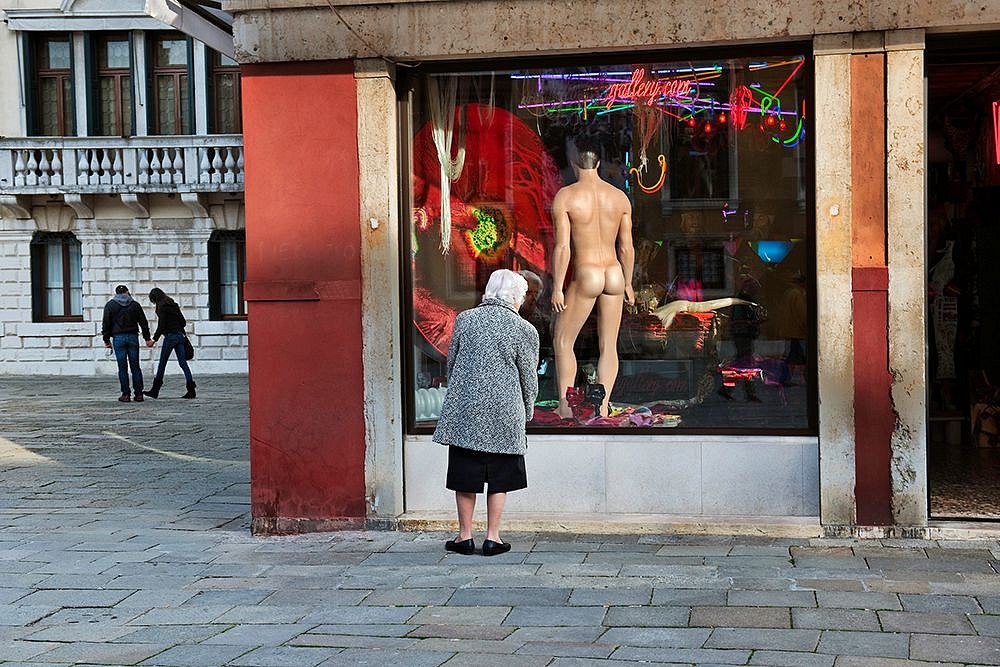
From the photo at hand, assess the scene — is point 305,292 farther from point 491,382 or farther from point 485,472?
point 485,472

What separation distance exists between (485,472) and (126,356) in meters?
14.7

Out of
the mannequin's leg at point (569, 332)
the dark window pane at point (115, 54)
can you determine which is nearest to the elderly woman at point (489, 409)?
the mannequin's leg at point (569, 332)

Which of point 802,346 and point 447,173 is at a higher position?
point 447,173

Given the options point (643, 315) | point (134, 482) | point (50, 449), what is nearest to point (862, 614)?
point (643, 315)

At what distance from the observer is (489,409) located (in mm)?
7738

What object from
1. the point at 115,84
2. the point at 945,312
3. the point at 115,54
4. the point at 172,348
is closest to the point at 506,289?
the point at 945,312

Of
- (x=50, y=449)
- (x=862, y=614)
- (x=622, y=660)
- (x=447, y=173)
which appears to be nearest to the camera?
(x=622, y=660)

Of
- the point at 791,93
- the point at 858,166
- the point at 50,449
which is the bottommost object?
the point at 50,449

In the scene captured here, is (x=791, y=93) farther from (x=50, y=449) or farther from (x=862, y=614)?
(x=50, y=449)

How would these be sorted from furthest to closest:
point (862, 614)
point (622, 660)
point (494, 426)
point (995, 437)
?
point (995, 437) → point (494, 426) → point (862, 614) → point (622, 660)

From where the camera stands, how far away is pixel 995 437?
1118 centimetres

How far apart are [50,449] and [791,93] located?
31.6 feet

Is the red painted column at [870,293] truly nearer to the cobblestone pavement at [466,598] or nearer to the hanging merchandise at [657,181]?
the cobblestone pavement at [466,598]

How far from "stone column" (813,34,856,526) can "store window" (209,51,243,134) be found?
22.6 metres
